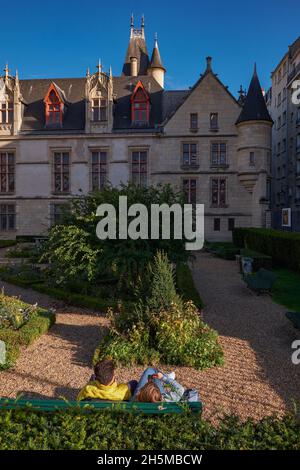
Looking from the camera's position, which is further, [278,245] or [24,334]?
[278,245]

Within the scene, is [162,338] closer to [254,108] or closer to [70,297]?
[70,297]

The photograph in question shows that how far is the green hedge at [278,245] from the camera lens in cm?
1634

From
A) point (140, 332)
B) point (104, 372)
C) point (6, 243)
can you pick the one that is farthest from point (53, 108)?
point (104, 372)

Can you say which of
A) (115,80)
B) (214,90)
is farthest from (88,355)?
(115,80)

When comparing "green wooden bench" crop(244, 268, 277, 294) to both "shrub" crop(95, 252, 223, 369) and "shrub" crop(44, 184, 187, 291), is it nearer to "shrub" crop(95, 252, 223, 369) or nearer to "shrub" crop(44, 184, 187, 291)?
"shrub" crop(44, 184, 187, 291)

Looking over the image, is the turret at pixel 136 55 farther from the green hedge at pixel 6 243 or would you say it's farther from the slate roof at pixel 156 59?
the green hedge at pixel 6 243

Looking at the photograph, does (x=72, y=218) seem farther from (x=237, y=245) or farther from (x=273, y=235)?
(x=237, y=245)

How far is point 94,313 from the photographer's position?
10.9 meters

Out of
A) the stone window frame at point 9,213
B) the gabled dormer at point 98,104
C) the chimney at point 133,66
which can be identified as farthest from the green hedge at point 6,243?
the chimney at point 133,66

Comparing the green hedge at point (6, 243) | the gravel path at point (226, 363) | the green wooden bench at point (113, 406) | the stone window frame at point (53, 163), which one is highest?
the stone window frame at point (53, 163)

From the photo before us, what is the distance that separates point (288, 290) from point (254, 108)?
18.1 metres

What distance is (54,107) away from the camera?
97.1 ft

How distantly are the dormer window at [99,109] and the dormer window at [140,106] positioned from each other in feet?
7.29
